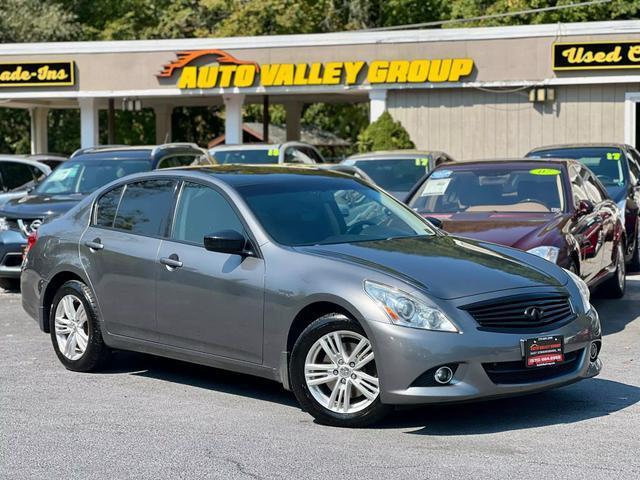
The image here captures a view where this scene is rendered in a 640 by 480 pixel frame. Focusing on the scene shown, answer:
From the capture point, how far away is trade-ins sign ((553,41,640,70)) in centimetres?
2498

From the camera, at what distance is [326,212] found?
7805mm

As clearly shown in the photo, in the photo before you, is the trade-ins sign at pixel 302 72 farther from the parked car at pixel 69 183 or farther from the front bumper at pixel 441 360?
the front bumper at pixel 441 360

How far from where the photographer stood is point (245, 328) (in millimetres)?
7211

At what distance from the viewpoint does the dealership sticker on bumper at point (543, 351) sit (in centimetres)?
654

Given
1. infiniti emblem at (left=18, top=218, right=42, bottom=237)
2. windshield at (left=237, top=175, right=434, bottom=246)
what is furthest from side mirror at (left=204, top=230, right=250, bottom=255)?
infiniti emblem at (left=18, top=218, right=42, bottom=237)

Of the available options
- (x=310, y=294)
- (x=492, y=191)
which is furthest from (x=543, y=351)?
(x=492, y=191)

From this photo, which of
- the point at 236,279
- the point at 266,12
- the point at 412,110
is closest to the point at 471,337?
the point at 236,279

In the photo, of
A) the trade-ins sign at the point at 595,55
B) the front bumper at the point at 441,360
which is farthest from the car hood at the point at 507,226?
the trade-ins sign at the point at 595,55

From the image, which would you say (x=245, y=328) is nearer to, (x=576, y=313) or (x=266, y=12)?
(x=576, y=313)

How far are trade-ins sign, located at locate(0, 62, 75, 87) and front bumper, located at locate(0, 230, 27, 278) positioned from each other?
1750 cm

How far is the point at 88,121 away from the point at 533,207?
71.9 feet

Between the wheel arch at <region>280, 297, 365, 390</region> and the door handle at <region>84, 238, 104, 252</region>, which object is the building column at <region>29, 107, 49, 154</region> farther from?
the wheel arch at <region>280, 297, 365, 390</region>

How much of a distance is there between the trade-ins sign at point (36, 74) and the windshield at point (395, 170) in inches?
599

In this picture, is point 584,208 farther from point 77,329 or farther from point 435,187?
point 77,329
